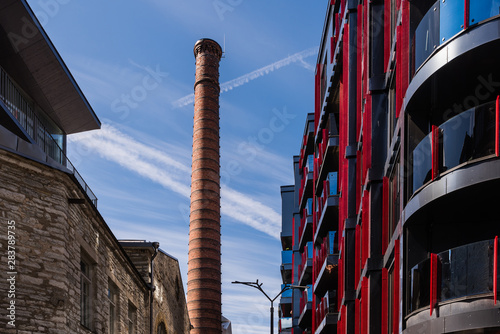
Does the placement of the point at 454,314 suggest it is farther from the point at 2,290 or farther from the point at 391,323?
the point at 2,290

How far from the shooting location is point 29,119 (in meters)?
19.7

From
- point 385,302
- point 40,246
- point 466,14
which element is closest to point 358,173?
point 385,302

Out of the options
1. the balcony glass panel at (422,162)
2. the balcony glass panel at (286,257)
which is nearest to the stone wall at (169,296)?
the balcony glass panel at (422,162)

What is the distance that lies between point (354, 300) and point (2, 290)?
1173 cm

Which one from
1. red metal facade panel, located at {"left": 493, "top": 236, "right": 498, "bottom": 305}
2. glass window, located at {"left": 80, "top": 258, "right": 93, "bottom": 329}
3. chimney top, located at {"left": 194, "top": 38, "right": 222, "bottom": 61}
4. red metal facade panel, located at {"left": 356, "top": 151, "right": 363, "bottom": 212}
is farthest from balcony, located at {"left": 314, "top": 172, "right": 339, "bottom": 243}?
chimney top, located at {"left": 194, "top": 38, "right": 222, "bottom": 61}

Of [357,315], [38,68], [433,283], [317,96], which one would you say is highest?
[317,96]

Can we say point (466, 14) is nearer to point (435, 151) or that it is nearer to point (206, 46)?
point (435, 151)

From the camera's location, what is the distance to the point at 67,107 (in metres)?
22.5

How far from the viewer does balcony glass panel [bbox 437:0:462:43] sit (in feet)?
38.4

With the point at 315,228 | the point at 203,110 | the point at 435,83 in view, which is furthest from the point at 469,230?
the point at 203,110

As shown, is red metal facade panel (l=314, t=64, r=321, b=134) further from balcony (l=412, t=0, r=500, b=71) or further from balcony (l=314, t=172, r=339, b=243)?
balcony (l=412, t=0, r=500, b=71)

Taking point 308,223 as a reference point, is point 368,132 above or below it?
above

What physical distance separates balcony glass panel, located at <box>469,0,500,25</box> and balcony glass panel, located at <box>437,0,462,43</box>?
217 millimetres

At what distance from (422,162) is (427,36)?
240cm
